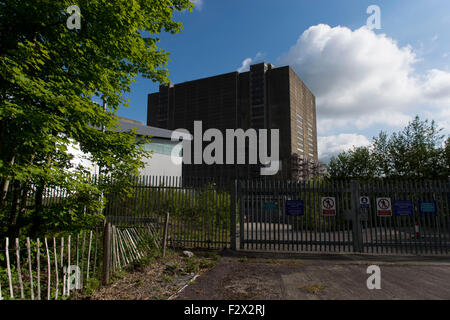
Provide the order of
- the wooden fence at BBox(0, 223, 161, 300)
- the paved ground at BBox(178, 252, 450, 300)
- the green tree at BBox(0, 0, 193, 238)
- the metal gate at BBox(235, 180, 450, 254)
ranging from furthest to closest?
1. the metal gate at BBox(235, 180, 450, 254)
2. the paved ground at BBox(178, 252, 450, 300)
3. the green tree at BBox(0, 0, 193, 238)
4. the wooden fence at BBox(0, 223, 161, 300)

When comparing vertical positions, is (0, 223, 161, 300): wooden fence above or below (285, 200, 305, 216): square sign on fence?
below

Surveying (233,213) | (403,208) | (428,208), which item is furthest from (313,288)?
(428,208)

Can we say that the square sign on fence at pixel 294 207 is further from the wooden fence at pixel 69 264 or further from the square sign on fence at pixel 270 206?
the wooden fence at pixel 69 264

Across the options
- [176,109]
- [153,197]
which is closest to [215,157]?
[176,109]

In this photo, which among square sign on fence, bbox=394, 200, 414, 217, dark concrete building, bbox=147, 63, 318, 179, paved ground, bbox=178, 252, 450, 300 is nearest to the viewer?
paved ground, bbox=178, 252, 450, 300

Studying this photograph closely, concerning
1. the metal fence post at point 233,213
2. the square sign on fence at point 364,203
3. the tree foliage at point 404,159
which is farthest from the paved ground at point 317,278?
the tree foliage at point 404,159

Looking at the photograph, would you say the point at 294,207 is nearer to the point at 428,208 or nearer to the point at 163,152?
the point at 428,208

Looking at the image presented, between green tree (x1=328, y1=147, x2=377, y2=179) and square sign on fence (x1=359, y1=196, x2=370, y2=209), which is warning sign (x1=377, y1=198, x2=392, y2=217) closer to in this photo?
square sign on fence (x1=359, y1=196, x2=370, y2=209)

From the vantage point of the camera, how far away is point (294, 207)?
947 centimetres

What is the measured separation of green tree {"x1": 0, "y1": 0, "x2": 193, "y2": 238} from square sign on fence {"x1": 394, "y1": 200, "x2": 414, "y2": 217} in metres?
9.12

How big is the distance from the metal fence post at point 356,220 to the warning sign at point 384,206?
0.78 meters

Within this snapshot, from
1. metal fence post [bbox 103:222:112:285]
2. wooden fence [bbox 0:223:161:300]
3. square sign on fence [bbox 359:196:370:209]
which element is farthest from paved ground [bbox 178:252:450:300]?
wooden fence [bbox 0:223:161:300]

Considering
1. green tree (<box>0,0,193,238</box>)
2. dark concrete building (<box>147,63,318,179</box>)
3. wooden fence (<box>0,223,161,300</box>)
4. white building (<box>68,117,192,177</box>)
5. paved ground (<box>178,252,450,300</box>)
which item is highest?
dark concrete building (<box>147,63,318,179</box>)

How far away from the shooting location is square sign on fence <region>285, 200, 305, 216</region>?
941 cm
